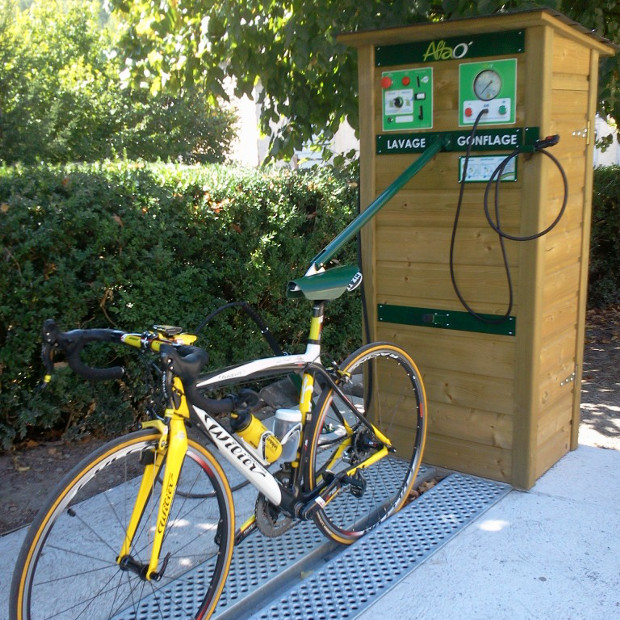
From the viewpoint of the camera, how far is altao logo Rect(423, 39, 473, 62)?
3.34 metres

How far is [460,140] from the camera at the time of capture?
3.44 meters

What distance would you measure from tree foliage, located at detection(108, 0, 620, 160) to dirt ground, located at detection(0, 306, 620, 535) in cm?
220

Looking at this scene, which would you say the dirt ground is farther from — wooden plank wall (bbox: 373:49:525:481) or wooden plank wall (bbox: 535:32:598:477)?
wooden plank wall (bbox: 373:49:525:481)

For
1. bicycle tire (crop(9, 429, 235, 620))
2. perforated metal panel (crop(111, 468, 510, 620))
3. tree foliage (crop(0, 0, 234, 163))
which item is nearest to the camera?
bicycle tire (crop(9, 429, 235, 620))

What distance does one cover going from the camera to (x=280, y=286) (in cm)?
486

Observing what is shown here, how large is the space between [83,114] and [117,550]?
596 inches

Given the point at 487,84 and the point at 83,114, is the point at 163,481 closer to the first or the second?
the point at 487,84

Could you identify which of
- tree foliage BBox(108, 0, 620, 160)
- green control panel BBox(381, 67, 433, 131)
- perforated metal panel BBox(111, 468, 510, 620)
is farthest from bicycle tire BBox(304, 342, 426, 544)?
tree foliage BBox(108, 0, 620, 160)

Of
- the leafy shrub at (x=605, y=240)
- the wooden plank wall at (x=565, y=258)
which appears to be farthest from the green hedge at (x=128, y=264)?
the leafy shrub at (x=605, y=240)

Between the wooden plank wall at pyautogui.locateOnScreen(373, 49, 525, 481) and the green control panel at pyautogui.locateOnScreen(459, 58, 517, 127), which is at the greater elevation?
the green control panel at pyautogui.locateOnScreen(459, 58, 517, 127)

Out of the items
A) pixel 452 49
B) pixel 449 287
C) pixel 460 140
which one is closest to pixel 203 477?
pixel 449 287

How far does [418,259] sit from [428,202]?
0.29m

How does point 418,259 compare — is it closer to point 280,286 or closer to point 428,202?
point 428,202

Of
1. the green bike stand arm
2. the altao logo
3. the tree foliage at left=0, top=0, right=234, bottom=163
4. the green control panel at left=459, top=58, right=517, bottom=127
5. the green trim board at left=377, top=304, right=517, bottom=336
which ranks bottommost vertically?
the green trim board at left=377, top=304, right=517, bottom=336
